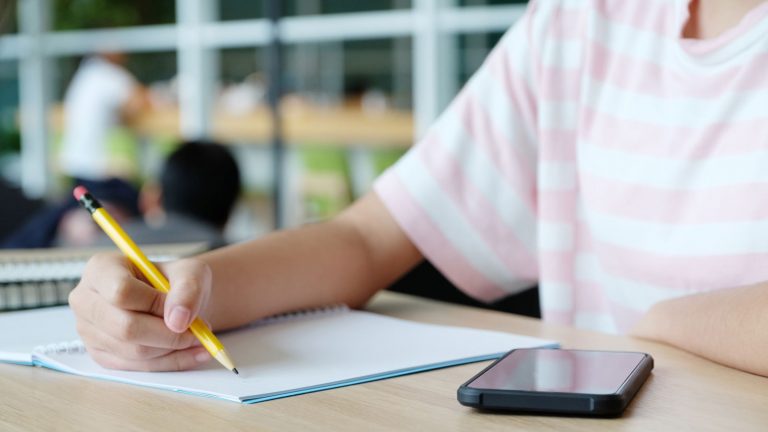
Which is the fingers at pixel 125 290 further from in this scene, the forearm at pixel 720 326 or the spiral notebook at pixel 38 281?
the forearm at pixel 720 326

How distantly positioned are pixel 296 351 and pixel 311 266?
0.21 metres

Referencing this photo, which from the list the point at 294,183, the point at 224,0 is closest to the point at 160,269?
the point at 294,183

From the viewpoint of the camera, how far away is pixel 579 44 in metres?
1.16

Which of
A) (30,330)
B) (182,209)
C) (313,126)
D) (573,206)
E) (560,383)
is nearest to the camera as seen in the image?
(560,383)

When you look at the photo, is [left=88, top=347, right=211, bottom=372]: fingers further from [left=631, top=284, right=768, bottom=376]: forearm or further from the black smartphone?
[left=631, top=284, right=768, bottom=376]: forearm

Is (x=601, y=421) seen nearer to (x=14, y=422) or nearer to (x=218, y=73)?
(x=14, y=422)

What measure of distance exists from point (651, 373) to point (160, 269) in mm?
373

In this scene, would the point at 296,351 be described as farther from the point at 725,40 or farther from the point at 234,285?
the point at 725,40

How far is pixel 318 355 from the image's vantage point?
33.1 inches

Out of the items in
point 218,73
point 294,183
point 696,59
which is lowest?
point 294,183

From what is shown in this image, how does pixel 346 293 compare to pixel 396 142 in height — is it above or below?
above

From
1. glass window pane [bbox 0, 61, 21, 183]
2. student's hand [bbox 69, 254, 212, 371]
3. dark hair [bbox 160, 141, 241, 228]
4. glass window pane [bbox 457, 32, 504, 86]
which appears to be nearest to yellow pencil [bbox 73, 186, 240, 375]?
student's hand [bbox 69, 254, 212, 371]

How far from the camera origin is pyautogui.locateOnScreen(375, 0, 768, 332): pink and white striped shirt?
40.1 inches

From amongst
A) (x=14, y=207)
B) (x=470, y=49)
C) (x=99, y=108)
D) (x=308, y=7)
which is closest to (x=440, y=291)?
(x=14, y=207)
